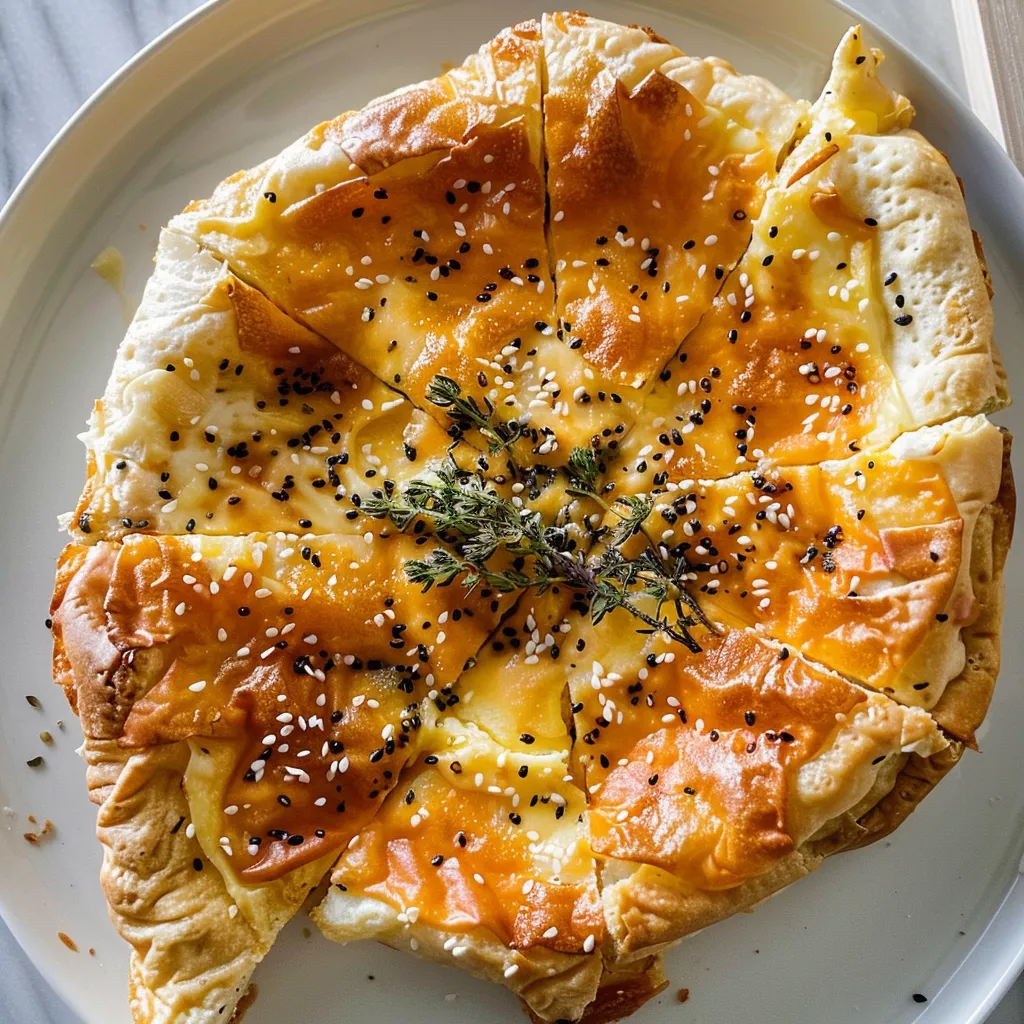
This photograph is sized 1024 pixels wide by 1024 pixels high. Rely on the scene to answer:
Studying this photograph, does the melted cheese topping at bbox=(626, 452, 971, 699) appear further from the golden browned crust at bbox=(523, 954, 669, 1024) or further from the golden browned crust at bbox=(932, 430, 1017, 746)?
the golden browned crust at bbox=(523, 954, 669, 1024)

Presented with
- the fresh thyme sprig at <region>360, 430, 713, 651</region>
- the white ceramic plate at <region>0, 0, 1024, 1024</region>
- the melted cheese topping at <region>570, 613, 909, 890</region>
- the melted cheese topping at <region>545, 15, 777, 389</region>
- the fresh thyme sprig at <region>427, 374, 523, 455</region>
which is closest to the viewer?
the melted cheese topping at <region>570, 613, 909, 890</region>

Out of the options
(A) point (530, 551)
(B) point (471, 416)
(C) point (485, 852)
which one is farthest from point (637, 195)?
(C) point (485, 852)

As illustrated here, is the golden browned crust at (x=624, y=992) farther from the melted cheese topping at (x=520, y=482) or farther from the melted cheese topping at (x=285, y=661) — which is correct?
the melted cheese topping at (x=285, y=661)

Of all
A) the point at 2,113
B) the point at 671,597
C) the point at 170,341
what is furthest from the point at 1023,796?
the point at 2,113

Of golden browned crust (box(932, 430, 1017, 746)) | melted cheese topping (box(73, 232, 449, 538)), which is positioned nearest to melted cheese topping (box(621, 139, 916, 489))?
golden browned crust (box(932, 430, 1017, 746))

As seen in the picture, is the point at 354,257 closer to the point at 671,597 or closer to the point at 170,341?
the point at 170,341
